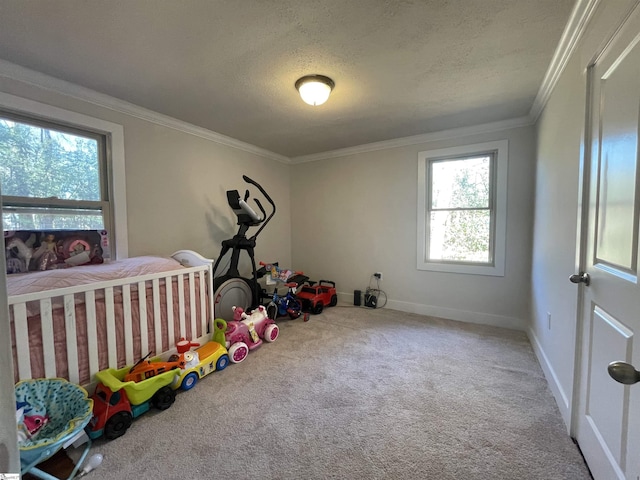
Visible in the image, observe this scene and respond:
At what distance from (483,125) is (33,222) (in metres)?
4.26

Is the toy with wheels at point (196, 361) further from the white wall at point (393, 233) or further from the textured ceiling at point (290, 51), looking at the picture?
the white wall at point (393, 233)

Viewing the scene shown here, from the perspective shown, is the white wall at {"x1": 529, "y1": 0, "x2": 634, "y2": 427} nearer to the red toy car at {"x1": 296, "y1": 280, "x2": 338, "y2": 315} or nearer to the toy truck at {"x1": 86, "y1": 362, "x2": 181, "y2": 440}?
the red toy car at {"x1": 296, "y1": 280, "x2": 338, "y2": 315}

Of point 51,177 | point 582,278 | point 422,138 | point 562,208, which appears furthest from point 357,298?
point 51,177

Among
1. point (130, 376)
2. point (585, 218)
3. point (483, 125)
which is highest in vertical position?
point (483, 125)

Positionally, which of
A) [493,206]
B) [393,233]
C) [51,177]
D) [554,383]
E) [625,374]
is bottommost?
[554,383]

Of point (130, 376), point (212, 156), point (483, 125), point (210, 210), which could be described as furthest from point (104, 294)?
point (483, 125)

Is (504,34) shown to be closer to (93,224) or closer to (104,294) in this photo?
(104,294)

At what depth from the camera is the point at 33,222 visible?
2.06 m

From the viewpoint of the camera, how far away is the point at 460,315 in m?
3.30

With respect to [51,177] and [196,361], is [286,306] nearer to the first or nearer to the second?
[196,361]

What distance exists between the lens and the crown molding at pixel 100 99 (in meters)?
1.92

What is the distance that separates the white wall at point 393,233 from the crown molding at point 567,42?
2.76 feet

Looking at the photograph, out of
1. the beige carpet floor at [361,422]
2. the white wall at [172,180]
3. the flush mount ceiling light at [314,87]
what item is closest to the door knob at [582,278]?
the beige carpet floor at [361,422]

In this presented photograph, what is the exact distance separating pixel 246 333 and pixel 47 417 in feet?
4.37
